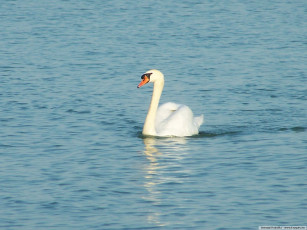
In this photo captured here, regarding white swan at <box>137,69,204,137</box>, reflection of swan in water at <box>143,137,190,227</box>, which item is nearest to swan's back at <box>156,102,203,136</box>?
white swan at <box>137,69,204,137</box>

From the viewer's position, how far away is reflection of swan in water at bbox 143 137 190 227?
43.3 ft

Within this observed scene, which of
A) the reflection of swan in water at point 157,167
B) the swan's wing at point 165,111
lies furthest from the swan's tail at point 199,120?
the reflection of swan in water at point 157,167

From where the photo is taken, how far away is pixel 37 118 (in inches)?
763

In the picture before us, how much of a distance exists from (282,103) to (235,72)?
4.20 meters

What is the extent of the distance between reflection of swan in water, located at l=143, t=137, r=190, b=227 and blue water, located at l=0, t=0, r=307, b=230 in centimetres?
3

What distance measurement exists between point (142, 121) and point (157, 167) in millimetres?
4068

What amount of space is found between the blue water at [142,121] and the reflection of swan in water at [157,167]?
0.03 meters

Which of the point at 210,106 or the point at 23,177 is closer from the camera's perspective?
the point at 23,177

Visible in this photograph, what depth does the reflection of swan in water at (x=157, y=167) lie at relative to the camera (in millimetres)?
13183

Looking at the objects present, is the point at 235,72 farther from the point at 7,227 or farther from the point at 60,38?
the point at 7,227

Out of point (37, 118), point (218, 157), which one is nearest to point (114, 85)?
point (37, 118)

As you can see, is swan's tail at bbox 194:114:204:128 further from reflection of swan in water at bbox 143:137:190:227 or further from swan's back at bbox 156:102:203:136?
reflection of swan in water at bbox 143:137:190:227

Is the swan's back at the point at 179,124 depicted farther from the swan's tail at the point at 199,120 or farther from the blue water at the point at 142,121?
the blue water at the point at 142,121

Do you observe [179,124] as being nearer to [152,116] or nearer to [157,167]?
[152,116]
